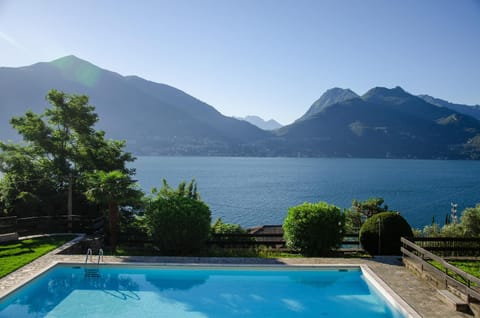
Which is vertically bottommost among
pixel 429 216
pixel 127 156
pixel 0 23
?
pixel 429 216

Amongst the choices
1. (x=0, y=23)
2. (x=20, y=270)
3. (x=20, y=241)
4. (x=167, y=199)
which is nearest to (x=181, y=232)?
(x=167, y=199)

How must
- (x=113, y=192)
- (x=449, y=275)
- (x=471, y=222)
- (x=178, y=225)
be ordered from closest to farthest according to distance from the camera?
1. (x=449, y=275)
2. (x=178, y=225)
3. (x=113, y=192)
4. (x=471, y=222)

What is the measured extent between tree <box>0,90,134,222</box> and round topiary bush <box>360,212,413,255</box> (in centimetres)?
1502

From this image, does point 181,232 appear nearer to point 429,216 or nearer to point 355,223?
point 355,223

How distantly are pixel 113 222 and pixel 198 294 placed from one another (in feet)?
21.4

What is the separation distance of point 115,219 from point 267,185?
81966mm

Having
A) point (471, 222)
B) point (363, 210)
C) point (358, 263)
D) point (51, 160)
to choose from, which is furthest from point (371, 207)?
point (51, 160)

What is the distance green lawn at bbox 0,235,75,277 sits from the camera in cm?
1208

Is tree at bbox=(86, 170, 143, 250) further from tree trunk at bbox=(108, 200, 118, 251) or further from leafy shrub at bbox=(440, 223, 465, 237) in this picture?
leafy shrub at bbox=(440, 223, 465, 237)

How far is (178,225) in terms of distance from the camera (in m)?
14.5

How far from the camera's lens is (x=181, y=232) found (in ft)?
47.7

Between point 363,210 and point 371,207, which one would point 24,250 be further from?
point 363,210

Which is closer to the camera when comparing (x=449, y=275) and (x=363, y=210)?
(x=449, y=275)

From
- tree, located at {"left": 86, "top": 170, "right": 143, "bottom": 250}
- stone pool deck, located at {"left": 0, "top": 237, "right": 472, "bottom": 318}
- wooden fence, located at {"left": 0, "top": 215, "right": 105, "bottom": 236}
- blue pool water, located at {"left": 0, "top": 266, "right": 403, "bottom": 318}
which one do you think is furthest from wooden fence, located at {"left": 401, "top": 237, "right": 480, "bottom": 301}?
wooden fence, located at {"left": 0, "top": 215, "right": 105, "bottom": 236}
